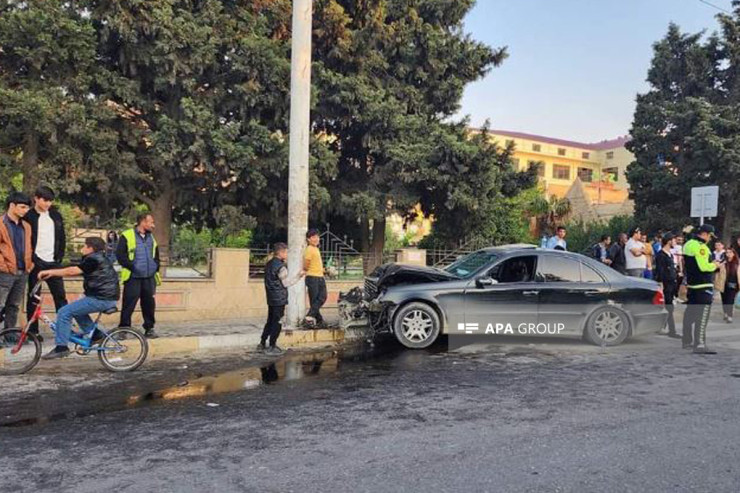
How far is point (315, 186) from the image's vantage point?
13156 millimetres

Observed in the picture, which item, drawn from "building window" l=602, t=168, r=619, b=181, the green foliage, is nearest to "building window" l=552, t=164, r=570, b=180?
"building window" l=602, t=168, r=619, b=181

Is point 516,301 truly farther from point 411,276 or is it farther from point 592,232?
point 592,232

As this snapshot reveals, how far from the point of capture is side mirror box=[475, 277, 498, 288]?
8.43 meters

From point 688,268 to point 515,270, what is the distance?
7.80 ft

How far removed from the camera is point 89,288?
6668 mm

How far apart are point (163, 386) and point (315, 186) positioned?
7.59 meters

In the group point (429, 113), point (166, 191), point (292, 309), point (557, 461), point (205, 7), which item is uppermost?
point (205, 7)

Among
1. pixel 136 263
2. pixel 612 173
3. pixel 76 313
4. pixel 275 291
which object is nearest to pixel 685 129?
pixel 275 291

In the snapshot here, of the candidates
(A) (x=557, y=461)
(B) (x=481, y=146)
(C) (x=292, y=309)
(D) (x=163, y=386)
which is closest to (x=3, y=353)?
(D) (x=163, y=386)

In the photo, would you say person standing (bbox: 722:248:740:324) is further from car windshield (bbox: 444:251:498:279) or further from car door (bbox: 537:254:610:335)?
car windshield (bbox: 444:251:498:279)

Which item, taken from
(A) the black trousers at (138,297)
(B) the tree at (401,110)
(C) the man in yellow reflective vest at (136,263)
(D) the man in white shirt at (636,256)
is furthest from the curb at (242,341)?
(D) the man in white shirt at (636,256)

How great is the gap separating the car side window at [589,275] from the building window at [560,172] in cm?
6347

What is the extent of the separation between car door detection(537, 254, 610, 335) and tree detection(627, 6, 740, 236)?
44.2 ft

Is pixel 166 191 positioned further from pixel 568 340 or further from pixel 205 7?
pixel 568 340
